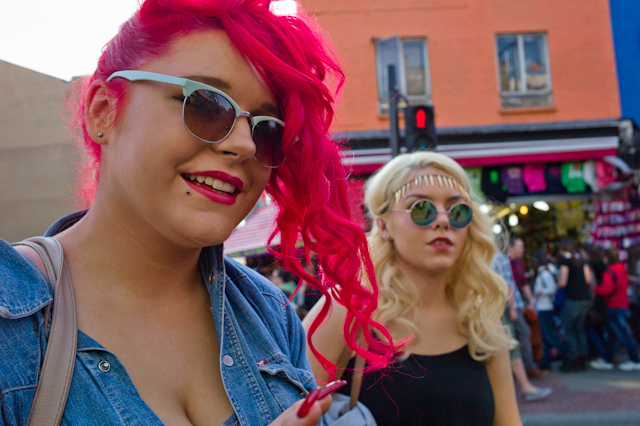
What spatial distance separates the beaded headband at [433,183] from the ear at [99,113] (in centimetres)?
171

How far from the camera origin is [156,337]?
132cm

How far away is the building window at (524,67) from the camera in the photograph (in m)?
11.1

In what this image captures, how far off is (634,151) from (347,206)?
34.3 feet

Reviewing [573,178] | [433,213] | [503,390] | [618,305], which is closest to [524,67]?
[573,178]

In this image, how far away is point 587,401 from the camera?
21.6ft

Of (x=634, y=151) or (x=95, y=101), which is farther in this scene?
(x=634, y=151)

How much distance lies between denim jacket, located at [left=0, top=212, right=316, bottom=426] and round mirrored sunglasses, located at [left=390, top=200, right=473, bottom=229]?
113 centimetres

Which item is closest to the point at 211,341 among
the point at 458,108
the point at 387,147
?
the point at 387,147

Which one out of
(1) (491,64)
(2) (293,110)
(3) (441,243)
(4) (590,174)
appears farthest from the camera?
(1) (491,64)

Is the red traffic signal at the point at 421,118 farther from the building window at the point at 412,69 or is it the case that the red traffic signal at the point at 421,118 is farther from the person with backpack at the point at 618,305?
the building window at the point at 412,69

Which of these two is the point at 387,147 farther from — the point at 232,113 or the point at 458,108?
the point at 232,113

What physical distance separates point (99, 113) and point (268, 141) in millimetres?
444

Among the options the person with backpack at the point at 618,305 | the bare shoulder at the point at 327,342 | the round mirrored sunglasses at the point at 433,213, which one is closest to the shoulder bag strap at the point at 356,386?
the bare shoulder at the point at 327,342

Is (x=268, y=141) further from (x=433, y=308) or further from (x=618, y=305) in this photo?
(x=618, y=305)
